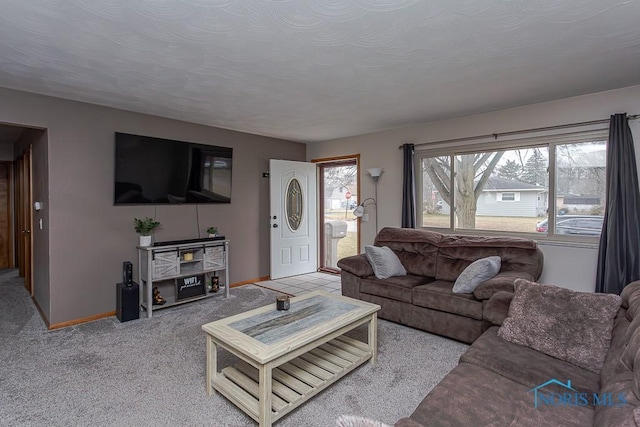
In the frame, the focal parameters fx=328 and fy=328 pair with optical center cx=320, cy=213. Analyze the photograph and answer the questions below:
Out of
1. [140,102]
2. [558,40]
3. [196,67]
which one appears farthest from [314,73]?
[140,102]

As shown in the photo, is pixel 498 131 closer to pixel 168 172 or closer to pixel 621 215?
pixel 621 215

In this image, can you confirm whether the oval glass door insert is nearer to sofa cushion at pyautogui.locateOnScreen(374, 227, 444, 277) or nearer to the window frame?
sofa cushion at pyautogui.locateOnScreen(374, 227, 444, 277)

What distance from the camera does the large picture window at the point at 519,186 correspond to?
11.2ft

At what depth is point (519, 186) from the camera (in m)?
3.89

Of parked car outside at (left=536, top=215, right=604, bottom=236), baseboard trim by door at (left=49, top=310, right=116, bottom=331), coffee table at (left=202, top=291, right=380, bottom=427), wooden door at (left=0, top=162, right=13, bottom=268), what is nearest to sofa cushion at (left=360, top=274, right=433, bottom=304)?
coffee table at (left=202, top=291, right=380, bottom=427)

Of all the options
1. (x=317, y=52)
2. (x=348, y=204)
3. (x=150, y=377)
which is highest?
(x=317, y=52)

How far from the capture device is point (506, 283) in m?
2.75

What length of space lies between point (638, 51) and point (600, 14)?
33.2 inches

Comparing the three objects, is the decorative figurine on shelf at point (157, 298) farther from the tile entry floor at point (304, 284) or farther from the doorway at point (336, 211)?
the doorway at point (336, 211)

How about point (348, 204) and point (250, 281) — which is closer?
point (250, 281)

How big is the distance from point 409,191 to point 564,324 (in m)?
2.90

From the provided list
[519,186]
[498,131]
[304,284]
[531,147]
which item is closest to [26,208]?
[304,284]

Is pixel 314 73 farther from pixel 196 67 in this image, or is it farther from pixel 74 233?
pixel 74 233

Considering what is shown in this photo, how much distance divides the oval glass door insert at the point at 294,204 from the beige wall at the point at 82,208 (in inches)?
64.0
